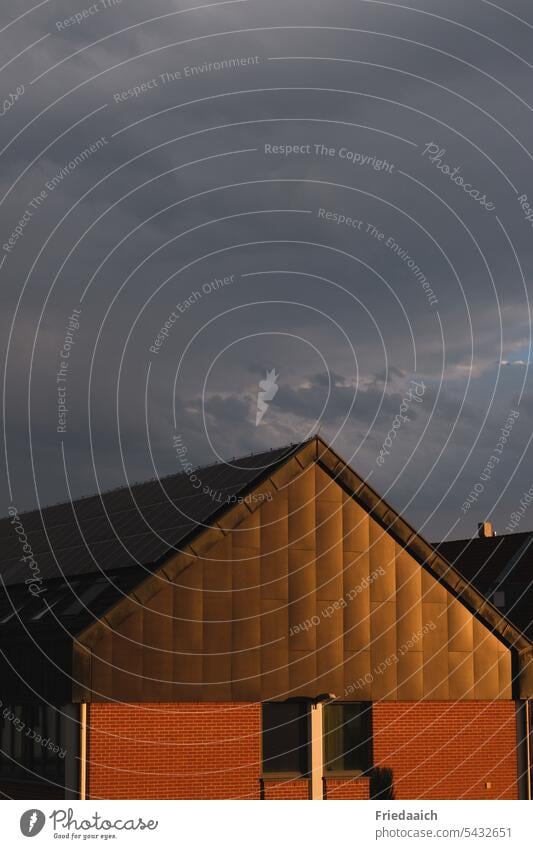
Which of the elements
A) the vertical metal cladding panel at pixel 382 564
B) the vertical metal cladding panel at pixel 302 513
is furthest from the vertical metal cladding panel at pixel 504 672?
the vertical metal cladding panel at pixel 302 513

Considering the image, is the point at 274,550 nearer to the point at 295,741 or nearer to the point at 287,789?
the point at 295,741

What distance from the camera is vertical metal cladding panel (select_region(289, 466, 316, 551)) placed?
33.0 m

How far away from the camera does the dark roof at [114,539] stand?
3281 cm

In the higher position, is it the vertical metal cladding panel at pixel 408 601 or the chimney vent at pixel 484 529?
the chimney vent at pixel 484 529

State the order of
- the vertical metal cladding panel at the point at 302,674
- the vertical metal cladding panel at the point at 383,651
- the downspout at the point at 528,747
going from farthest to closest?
the downspout at the point at 528,747 < the vertical metal cladding panel at the point at 383,651 < the vertical metal cladding panel at the point at 302,674

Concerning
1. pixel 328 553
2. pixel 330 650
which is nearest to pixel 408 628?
pixel 330 650

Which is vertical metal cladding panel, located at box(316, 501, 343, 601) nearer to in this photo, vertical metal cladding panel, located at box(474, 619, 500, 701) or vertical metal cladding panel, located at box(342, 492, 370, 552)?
vertical metal cladding panel, located at box(342, 492, 370, 552)

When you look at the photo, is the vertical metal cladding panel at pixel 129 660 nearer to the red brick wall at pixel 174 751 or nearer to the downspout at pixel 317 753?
the red brick wall at pixel 174 751

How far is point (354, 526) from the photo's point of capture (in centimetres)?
3391

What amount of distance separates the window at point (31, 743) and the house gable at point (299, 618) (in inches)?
102

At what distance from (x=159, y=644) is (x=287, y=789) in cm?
532

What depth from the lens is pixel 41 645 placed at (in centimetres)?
3145

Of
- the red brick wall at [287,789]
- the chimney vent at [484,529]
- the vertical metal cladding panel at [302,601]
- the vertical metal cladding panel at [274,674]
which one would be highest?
the chimney vent at [484,529]
